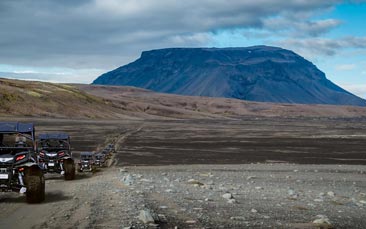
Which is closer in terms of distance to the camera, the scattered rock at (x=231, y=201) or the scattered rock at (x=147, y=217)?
the scattered rock at (x=147, y=217)

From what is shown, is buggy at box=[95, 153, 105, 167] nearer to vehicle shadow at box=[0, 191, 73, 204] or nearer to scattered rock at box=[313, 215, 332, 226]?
vehicle shadow at box=[0, 191, 73, 204]

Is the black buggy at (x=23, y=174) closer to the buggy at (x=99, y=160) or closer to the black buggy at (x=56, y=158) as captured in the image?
the black buggy at (x=56, y=158)

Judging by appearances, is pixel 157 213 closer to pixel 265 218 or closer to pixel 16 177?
pixel 265 218

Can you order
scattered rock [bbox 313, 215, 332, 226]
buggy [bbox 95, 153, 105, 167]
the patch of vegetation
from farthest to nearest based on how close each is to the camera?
the patch of vegetation
buggy [bbox 95, 153, 105, 167]
scattered rock [bbox 313, 215, 332, 226]

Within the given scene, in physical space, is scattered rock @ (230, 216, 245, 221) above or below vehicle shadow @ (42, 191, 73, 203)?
above

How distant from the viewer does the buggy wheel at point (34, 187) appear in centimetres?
1167

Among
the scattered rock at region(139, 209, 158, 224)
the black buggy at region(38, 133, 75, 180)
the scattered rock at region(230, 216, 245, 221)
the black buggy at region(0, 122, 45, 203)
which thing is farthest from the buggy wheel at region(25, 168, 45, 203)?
the black buggy at region(38, 133, 75, 180)

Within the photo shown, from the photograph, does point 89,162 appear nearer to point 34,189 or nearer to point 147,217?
point 34,189

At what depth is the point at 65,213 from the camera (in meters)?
9.93

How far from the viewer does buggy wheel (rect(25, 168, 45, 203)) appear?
38.3ft

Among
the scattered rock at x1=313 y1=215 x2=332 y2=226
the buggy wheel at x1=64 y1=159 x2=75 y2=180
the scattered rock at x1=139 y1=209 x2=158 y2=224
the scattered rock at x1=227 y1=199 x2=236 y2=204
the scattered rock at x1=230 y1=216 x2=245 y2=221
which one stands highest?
the scattered rock at x1=139 y1=209 x2=158 y2=224

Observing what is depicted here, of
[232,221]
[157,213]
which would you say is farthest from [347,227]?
[157,213]

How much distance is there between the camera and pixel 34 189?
1173 centimetres

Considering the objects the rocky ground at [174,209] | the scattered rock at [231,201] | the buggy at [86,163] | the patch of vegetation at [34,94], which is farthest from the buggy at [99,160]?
the patch of vegetation at [34,94]
